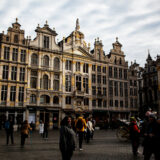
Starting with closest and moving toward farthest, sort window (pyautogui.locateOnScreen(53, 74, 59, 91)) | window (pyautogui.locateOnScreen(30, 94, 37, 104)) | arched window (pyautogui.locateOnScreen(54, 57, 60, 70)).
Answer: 1. window (pyautogui.locateOnScreen(30, 94, 37, 104))
2. window (pyautogui.locateOnScreen(53, 74, 59, 91))
3. arched window (pyautogui.locateOnScreen(54, 57, 60, 70))

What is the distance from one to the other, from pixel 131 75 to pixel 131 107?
8.14 m

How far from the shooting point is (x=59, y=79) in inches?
1599

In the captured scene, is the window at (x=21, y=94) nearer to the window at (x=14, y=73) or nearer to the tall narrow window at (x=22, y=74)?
the tall narrow window at (x=22, y=74)

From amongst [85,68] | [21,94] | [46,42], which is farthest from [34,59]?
[85,68]

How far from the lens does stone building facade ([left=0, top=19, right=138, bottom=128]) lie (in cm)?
3575

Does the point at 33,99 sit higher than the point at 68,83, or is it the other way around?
the point at 68,83

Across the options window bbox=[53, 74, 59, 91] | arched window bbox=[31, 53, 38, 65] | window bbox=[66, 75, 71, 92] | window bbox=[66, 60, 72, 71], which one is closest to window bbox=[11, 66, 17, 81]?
arched window bbox=[31, 53, 38, 65]

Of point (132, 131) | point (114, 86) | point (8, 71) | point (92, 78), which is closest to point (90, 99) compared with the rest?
point (92, 78)

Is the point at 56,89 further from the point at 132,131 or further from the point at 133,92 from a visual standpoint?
the point at 132,131

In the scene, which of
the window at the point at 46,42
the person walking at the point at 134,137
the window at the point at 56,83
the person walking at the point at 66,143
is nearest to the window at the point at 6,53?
the window at the point at 46,42

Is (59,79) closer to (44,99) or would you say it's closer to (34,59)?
(44,99)

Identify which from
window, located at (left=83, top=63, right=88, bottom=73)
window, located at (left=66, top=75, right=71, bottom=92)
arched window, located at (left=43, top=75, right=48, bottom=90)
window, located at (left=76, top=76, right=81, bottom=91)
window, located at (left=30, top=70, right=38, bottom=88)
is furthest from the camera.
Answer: window, located at (left=83, top=63, right=88, bottom=73)

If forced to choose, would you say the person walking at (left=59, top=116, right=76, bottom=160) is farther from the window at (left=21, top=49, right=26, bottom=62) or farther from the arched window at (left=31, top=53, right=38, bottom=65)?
the arched window at (left=31, top=53, right=38, bottom=65)

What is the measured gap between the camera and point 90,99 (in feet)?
143
